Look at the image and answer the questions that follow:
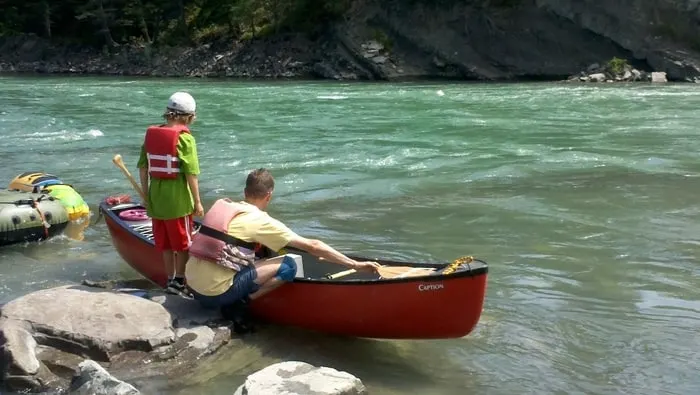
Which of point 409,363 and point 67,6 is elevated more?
point 67,6

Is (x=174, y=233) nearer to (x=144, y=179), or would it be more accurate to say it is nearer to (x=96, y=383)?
(x=144, y=179)

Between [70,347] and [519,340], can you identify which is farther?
[519,340]

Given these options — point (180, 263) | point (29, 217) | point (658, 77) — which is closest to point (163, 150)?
point (180, 263)

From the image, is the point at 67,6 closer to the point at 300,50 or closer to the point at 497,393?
the point at 300,50

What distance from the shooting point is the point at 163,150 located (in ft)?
16.3

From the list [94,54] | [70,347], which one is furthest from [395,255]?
[94,54]

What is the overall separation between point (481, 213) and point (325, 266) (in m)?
3.40

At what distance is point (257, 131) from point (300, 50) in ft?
71.2

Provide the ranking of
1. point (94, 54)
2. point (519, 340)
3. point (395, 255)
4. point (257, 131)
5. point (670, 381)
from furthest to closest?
point (94, 54) → point (257, 131) → point (395, 255) → point (519, 340) → point (670, 381)

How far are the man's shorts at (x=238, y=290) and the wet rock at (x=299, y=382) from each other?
2.44 ft

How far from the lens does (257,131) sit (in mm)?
16078

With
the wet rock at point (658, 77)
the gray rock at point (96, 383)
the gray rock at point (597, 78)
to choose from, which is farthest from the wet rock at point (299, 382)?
the wet rock at point (658, 77)

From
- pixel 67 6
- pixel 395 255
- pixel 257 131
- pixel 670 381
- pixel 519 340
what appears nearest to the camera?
pixel 670 381

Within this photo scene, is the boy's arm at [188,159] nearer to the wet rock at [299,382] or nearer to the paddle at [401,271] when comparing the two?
the paddle at [401,271]
